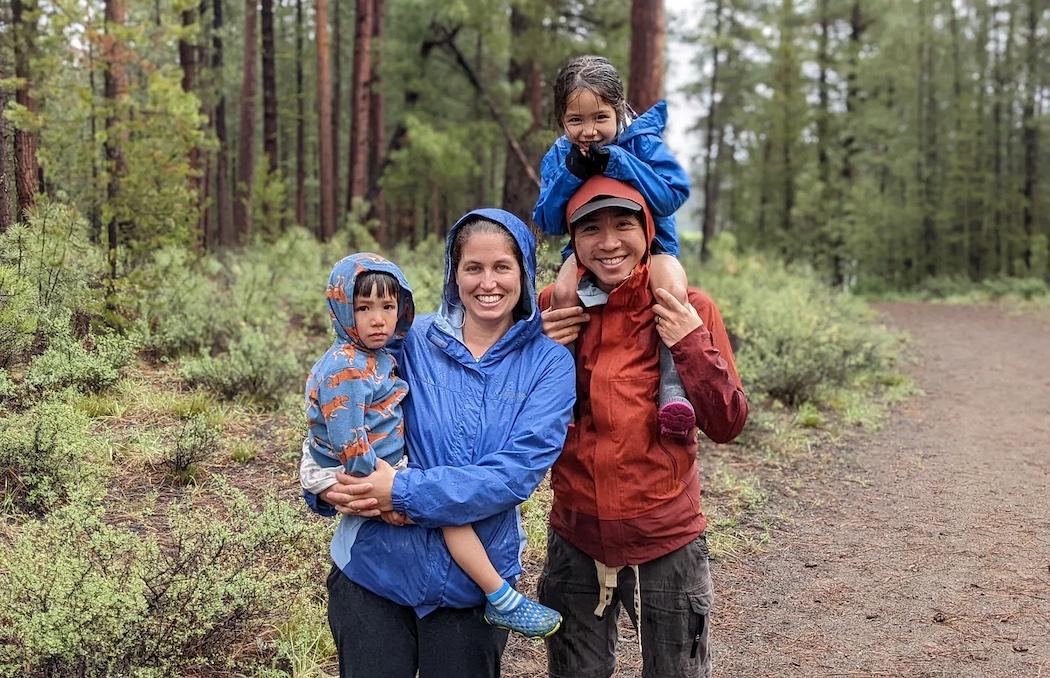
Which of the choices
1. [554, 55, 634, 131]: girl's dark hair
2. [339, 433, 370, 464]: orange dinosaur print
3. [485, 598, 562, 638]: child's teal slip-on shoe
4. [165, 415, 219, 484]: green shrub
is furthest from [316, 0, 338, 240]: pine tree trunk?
[485, 598, 562, 638]: child's teal slip-on shoe

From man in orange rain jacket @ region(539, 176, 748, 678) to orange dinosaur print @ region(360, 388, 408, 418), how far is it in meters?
0.50

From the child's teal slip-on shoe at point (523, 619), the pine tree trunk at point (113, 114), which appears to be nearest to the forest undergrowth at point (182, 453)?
the pine tree trunk at point (113, 114)

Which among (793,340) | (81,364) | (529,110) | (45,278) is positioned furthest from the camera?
(529,110)

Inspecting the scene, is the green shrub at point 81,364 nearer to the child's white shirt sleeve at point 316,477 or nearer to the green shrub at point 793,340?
the child's white shirt sleeve at point 316,477

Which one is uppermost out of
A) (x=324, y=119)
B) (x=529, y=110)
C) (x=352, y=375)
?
(x=324, y=119)

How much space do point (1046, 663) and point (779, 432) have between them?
374 cm

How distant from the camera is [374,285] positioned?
210 centimetres

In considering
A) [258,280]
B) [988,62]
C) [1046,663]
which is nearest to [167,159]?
[258,280]

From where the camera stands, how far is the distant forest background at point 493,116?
791cm

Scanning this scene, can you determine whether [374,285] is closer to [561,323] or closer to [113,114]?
[561,323]

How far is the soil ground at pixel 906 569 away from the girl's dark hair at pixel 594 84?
2.35 metres

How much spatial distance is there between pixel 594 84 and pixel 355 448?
138 centimetres

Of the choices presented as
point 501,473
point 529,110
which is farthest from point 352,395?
point 529,110

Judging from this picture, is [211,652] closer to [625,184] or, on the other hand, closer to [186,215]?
[625,184]
